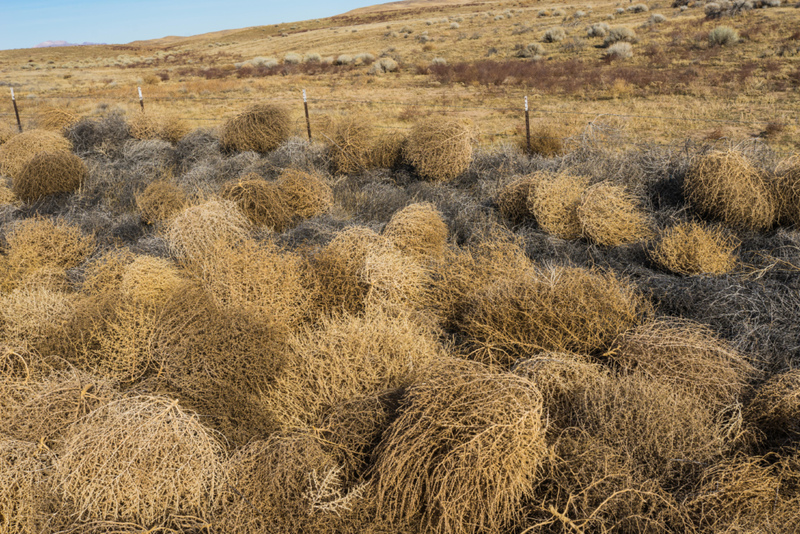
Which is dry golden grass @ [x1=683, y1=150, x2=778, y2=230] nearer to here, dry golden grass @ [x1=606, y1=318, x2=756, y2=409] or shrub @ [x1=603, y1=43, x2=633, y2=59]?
dry golden grass @ [x1=606, y1=318, x2=756, y2=409]

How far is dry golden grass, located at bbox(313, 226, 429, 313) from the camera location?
4801mm

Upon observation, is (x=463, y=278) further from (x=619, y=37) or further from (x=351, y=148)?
(x=619, y=37)

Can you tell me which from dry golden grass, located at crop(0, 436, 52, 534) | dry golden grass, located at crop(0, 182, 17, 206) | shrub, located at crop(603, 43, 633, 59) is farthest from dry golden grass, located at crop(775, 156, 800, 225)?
shrub, located at crop(603, 43, 633, 59)

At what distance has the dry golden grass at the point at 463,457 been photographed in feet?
9.01

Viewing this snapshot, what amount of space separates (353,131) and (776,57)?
55.5 feet

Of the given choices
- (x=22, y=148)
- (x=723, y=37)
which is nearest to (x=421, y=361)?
(x=22, y=148)

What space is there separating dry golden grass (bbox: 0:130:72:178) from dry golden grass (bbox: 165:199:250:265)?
5.82 metres

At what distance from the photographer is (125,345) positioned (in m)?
3.84

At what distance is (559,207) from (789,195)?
8.25 feet

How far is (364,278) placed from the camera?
15.9 feet

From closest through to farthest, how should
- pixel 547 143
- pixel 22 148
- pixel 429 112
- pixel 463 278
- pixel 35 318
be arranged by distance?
pixel 35 318, pixel 463 278, pixel 547 143, pixel 22 148, pixel 429 112

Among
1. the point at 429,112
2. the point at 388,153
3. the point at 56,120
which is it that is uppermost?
the point at 56,120

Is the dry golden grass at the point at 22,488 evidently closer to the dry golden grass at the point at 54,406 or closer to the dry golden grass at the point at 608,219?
the dry golden grass at the point at 54,406

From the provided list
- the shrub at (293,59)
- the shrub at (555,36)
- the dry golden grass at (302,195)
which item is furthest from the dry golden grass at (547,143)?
the shrub at (293,59)
